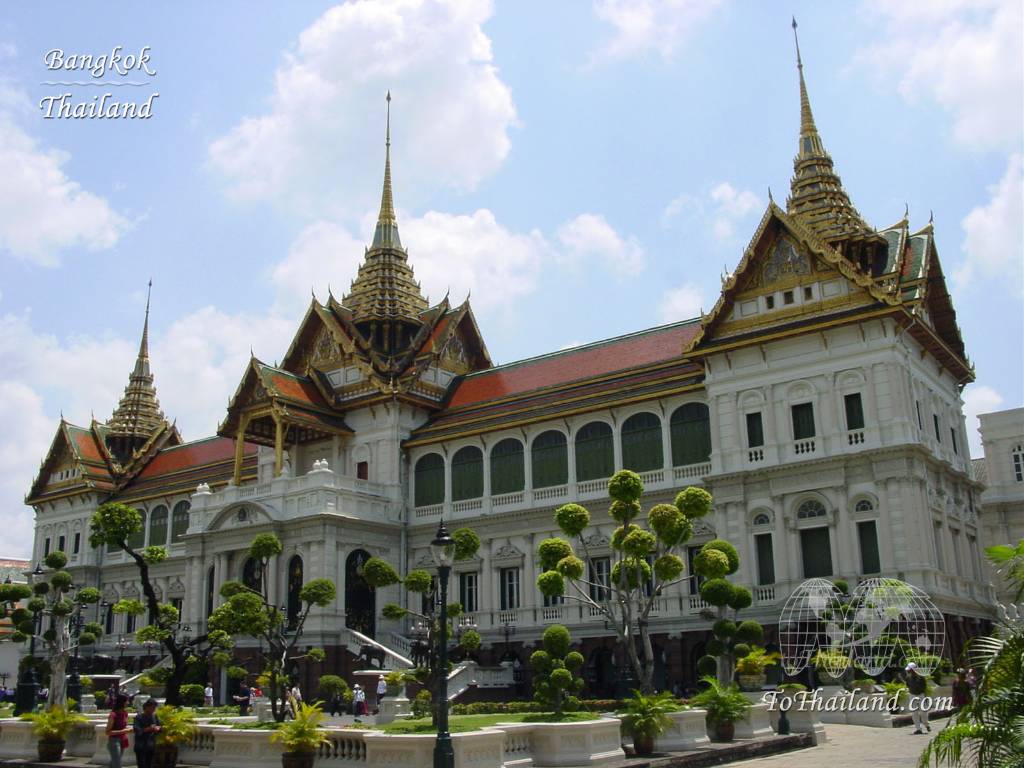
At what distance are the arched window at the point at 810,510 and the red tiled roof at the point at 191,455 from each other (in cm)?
2852

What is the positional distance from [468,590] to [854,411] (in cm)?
1596

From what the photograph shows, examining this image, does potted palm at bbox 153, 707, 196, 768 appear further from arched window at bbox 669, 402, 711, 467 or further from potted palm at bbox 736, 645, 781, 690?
arched window at bbox 669, 402, 711, 467

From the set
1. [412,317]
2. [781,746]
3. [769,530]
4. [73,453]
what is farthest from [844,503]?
[73,453]

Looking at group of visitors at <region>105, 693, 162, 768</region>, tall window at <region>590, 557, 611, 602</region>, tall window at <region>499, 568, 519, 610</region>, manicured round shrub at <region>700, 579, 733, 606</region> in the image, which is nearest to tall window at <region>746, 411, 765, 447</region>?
tall window at <region>590, 557, 611, 602</region>

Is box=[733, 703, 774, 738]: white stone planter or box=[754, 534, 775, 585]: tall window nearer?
box=[733, 703, 774, 738]: white stone planter

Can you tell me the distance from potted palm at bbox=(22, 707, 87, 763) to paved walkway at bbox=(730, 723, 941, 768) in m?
12.4

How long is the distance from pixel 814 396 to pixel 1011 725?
982 inches

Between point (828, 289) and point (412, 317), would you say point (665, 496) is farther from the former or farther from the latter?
point (412, 317)

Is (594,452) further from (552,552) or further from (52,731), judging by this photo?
(52,731)

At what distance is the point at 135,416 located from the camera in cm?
6322

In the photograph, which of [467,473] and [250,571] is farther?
[250,571]

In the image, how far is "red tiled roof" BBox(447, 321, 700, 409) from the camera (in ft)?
130

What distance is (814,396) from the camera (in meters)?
33.1

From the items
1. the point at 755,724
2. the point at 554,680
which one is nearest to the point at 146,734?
the point at 554,680
